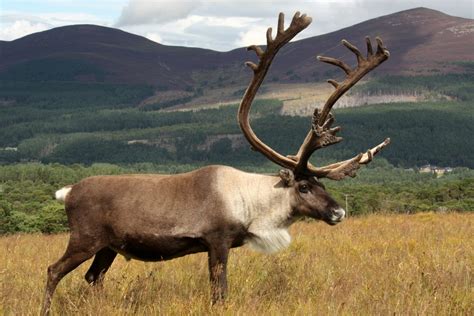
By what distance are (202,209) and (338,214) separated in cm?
170

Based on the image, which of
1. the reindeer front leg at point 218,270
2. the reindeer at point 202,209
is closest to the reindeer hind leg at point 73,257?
the reindeer at point 202,209

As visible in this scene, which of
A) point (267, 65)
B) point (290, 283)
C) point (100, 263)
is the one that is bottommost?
point (290, 283)

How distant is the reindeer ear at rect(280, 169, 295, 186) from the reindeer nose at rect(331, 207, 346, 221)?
2.06ft

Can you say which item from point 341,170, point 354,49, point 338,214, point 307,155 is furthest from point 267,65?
point 338,214

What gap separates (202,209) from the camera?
29.1 ft

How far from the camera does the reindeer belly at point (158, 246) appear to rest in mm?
8805

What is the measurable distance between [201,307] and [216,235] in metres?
1.18

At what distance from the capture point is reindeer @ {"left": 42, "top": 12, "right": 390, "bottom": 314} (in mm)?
8789

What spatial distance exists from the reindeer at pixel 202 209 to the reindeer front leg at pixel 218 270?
0.04ft

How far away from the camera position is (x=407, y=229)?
16.0m

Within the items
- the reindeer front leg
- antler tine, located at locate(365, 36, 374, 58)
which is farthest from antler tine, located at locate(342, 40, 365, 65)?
the reindeer front leg

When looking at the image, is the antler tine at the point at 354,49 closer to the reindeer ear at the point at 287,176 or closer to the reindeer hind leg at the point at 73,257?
the reindeer ear at the point at 287,176

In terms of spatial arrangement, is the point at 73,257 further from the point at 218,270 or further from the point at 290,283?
the point at 290,283

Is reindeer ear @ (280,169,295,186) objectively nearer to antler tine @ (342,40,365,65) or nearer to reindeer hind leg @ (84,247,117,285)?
antler tine @ (342,40,365,65)
